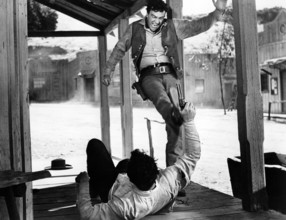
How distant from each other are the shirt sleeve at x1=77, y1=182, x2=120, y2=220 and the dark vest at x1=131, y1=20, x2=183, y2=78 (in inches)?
70.4

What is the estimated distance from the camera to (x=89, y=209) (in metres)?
2.53

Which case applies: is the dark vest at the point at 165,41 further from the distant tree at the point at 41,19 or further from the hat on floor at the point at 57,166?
the distant tree at the point at 41,19

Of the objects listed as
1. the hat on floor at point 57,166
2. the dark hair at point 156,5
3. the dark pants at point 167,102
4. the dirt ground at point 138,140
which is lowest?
the dirt ground at point 138,140

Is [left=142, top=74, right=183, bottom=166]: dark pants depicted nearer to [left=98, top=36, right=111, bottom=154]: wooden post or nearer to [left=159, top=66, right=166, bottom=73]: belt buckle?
[left=159, top=66, right=166, bottom=73]: belt buckle

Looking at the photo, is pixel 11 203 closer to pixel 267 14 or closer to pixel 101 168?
pixel 101 168

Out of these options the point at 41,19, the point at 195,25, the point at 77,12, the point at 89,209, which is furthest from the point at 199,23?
the point at 41,19

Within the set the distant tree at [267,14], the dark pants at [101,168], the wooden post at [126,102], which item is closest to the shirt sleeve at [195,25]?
the dark pants at [101,168]

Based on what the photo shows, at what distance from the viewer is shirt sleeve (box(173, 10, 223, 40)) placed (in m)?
3.88

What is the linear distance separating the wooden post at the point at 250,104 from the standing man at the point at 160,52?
1.52ft

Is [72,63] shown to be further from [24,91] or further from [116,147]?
[24,91]

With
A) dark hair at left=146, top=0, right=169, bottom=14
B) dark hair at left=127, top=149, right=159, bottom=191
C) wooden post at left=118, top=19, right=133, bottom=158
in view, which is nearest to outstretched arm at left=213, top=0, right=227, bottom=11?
dark hair at left=146, top=0, right=169, bottom=14

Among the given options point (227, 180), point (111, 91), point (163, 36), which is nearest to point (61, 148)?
point (227, 180)

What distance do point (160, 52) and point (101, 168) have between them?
4.24 ft

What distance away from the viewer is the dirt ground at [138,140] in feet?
28.9
